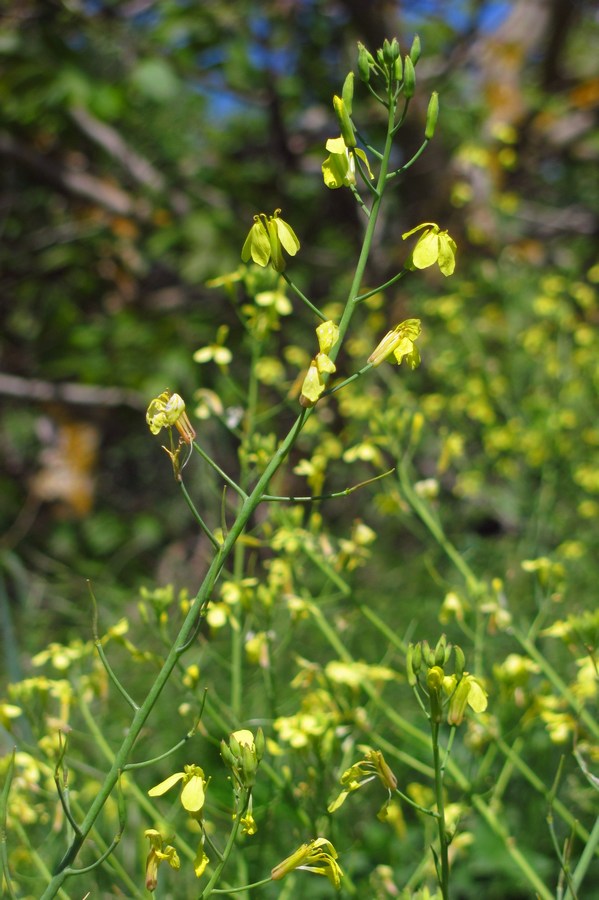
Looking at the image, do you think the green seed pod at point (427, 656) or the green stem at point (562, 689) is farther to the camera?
the green stem at point (562, 689)

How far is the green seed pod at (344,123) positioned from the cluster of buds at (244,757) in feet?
1.53

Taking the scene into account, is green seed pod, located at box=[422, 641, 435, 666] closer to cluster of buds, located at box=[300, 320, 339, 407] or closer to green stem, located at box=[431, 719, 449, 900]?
green stem, located at box=[431, 719, 449, 900]

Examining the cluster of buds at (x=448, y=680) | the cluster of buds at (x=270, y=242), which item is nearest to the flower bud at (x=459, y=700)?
the cluster of buds at (x=448, y=680)

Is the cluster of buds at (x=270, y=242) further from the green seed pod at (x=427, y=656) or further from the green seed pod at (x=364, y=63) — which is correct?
the green seed pod at (x=427, y=656)

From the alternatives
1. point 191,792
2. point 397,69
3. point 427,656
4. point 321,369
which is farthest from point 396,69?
point 191,792

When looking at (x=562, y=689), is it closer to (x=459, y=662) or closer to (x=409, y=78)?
(x=459, y=662)

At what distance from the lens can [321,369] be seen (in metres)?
0.65

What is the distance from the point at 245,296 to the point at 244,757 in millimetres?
2976

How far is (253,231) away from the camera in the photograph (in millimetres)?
692

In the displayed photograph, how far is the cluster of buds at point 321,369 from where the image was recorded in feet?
2.10

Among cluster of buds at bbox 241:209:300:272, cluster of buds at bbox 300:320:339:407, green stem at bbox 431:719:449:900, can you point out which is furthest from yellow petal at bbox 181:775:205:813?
cluster of buds at bbox 241:209:300:272

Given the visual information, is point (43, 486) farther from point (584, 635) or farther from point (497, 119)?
point (584, 635)

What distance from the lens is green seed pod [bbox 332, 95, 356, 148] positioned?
2.27 ft

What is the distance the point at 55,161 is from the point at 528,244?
1991 millimetres
